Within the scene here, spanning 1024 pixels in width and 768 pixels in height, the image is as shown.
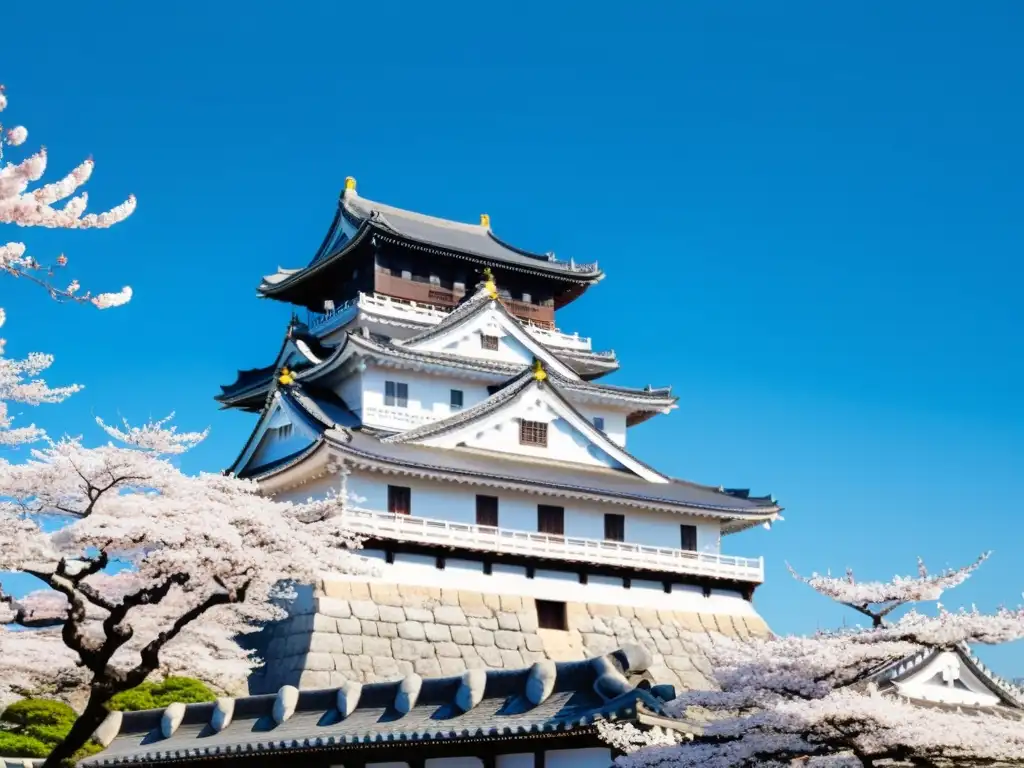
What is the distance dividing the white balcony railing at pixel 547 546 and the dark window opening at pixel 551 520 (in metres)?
0.72

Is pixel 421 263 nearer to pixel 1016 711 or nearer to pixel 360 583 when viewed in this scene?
pixel 360 583

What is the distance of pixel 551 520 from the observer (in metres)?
37.7

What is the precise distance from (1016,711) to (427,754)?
1606cm

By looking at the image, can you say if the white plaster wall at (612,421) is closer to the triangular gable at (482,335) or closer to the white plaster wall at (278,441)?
the triangular gable at (482,335)

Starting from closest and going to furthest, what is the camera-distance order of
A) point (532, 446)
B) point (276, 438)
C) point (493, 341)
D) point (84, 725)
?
point (84, 725) → point (532, 446) → point (276, 438) → point (493, 341)

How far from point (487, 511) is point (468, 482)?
1.30 m

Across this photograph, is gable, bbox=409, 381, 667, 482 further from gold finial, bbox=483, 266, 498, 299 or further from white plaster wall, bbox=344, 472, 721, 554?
gold finial, bbox=483, 266, 498, 299

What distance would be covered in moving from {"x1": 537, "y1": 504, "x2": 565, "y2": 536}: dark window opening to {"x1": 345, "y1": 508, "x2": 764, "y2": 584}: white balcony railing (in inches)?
28.2

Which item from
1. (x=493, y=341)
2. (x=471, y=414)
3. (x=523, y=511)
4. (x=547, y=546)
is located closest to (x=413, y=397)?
(x=471, y=414)

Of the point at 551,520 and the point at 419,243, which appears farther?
the point at 419,243

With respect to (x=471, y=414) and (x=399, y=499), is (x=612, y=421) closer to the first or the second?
(x=471, y=414)

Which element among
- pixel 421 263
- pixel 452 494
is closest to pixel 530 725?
pixel 452 494

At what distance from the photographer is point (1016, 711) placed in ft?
93.2

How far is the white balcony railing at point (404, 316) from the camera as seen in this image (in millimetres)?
44375
